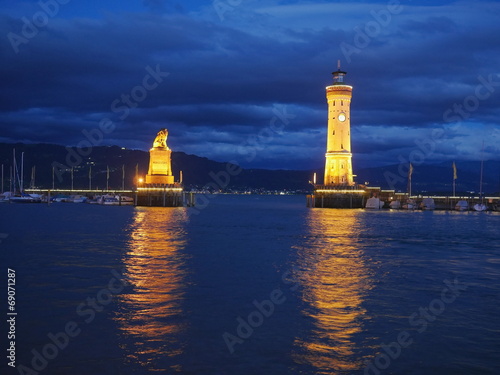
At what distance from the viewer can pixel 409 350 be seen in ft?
53.6

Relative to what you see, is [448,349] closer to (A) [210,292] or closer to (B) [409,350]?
(B) [409,350]

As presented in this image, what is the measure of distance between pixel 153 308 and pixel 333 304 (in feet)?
23.7

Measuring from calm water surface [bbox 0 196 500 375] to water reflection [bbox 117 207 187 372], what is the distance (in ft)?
0.19

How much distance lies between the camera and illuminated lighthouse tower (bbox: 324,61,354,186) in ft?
408

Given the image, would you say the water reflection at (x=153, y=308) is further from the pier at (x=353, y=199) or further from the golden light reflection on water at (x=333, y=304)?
the pier at (x=353, y=199)

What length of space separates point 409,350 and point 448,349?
46.8 inches

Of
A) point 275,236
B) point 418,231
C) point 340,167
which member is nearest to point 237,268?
point 275,236

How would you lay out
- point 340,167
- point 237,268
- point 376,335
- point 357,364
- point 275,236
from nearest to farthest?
1. point 357,364
2. point 376,335
3. point 237,268
4. point 275,236
5. point 340,167

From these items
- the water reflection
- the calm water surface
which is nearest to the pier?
the calm water surface

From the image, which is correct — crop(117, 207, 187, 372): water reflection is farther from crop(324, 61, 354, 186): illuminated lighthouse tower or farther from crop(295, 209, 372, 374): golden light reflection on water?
crop(324, 61, 354, 186): illuminated lighthouse tower

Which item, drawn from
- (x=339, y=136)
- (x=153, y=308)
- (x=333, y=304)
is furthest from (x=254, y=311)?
(x=339, y=136)

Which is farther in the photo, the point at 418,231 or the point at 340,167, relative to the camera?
the point at 340,167

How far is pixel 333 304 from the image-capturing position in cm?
2206

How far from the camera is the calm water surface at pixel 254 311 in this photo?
15266 millimetres
